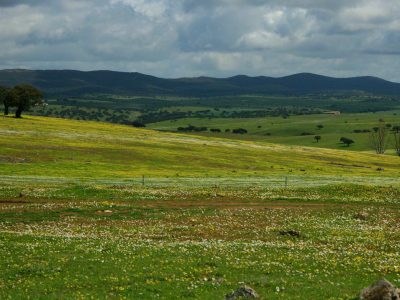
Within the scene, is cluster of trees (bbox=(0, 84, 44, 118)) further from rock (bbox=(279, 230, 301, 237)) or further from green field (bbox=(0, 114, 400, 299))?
rock (bbox=(279, 230, 301, 237))

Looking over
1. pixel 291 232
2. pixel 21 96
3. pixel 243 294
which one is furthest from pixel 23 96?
pixel 243 294

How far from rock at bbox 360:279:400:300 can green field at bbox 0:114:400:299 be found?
2109 millimetres

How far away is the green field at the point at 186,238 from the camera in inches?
887

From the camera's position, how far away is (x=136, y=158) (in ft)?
364

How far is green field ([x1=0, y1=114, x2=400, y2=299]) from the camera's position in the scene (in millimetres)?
22528

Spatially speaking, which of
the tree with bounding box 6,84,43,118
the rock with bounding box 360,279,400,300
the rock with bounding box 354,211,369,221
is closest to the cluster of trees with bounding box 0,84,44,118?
the tree with bounding box 6,84,43,118

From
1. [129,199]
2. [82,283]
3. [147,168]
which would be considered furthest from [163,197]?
[147,168]

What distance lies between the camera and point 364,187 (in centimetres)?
6369

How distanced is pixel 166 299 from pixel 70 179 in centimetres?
5767

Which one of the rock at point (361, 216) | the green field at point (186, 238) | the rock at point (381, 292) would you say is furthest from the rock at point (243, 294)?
the rock at point (361, 216)

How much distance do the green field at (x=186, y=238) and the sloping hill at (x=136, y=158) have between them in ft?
18.0

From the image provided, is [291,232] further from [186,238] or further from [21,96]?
[21,96]

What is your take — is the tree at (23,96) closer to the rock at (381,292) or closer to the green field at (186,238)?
the green field at (186,238)

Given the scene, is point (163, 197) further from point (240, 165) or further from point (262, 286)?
point (240, 165)
